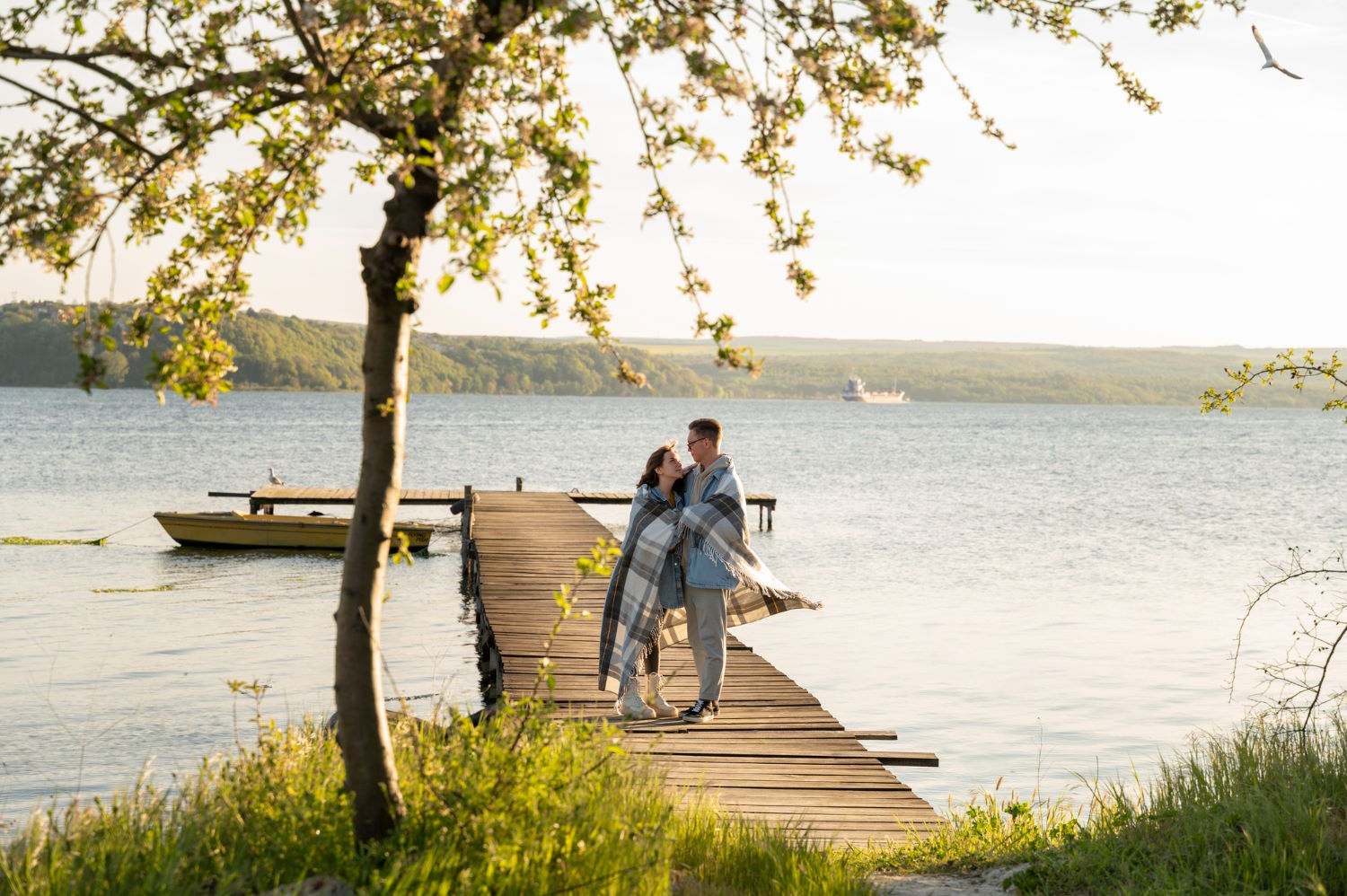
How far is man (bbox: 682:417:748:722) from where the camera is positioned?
7.83 m

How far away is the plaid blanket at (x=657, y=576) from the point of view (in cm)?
783

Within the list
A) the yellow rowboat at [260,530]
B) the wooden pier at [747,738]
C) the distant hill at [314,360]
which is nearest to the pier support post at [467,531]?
the yellow rowboat at [260,530]

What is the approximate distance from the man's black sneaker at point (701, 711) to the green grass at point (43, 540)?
2274cm

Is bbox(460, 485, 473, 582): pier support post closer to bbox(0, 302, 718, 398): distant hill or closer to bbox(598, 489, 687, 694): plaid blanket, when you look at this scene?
bbox(598, 489, 687, 694): plaid blanket

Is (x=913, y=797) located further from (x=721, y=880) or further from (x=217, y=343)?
(x=217, y=343)

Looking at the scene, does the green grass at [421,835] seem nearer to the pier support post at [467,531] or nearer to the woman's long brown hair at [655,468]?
the woman's long brown hair at [655,468]

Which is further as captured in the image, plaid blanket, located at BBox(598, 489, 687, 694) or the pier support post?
the pier support post

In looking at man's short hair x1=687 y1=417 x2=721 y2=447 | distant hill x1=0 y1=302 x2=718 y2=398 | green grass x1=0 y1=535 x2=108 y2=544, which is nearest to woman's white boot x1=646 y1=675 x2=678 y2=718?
man's short hair x1=687 y1=417 x2=721 y2=447

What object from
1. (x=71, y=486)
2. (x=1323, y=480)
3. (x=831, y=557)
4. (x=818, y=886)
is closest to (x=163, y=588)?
(x=831, y=557)

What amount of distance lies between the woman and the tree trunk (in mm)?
3731

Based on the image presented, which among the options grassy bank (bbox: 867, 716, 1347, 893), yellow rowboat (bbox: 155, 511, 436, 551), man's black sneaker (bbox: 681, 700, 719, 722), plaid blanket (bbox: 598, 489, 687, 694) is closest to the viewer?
grassy bank (bbox: 867, 716, 1347, 893)

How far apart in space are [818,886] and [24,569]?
21706 mm

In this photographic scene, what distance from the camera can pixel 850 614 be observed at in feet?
65.9

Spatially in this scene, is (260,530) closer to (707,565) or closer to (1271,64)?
(707,565)
